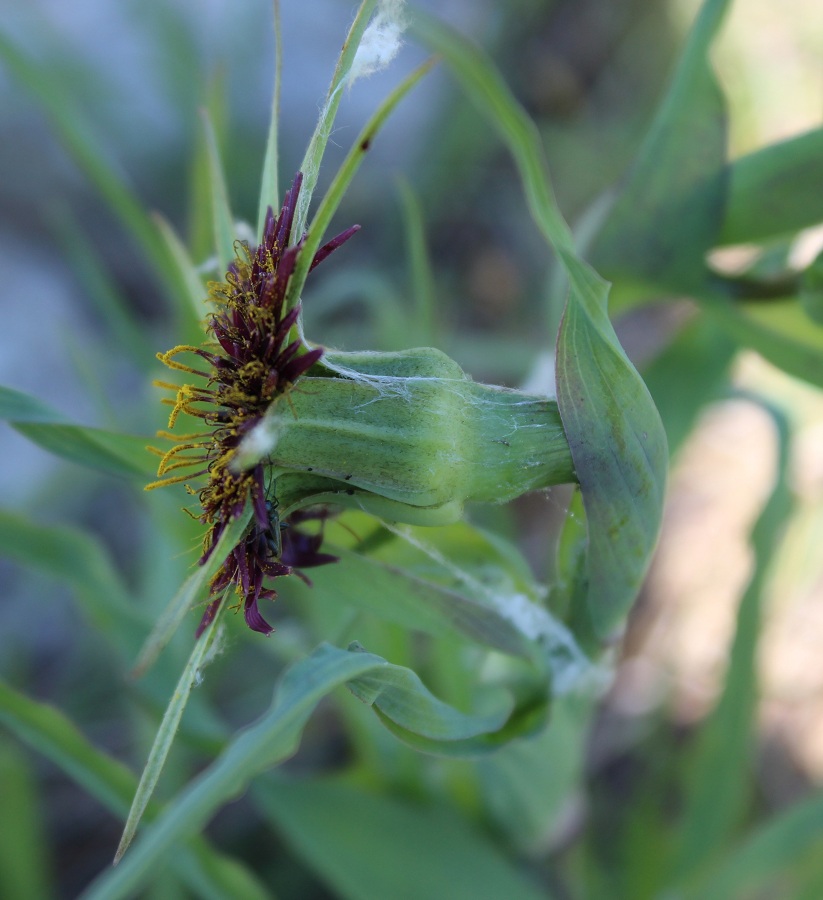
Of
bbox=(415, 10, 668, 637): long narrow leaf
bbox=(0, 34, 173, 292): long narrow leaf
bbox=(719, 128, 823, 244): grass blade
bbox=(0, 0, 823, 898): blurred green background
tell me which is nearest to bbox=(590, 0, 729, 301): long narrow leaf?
bbox=(719, 128, 823, 244): grass blade

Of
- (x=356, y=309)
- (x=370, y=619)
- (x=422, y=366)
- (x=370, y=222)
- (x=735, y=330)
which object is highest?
(x=370, y=222)

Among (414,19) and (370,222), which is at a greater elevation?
(370,222)

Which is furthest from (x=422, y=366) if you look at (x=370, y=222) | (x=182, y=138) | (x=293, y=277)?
(x=182, y=138)

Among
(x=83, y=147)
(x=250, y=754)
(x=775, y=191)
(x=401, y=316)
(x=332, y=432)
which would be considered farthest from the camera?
(x=401, y=316)

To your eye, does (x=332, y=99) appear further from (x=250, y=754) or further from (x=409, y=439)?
(x=250, y=754)

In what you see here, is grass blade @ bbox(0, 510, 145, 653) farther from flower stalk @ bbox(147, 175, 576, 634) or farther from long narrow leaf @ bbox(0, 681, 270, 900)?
flower stalk @ bbox(147, 175, 576, 634)

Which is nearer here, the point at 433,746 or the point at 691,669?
the point at 433,746

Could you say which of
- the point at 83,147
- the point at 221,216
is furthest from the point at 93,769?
the point at 83,147

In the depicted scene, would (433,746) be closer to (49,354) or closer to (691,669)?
(691,669)
